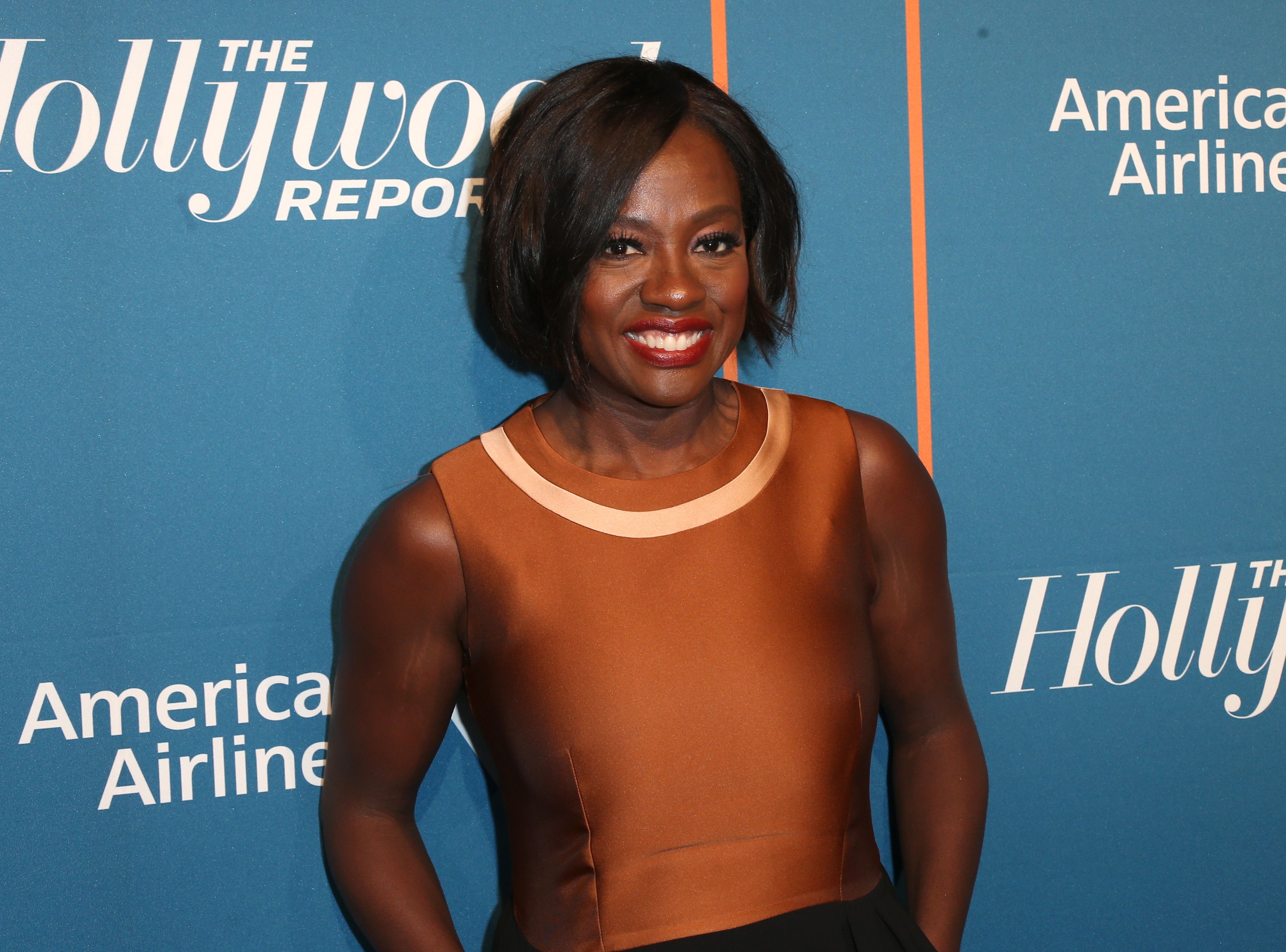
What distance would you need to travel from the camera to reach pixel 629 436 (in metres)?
1.15

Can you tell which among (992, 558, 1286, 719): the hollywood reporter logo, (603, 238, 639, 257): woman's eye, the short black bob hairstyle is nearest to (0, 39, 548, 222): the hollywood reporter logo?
the short black bob hairstyle

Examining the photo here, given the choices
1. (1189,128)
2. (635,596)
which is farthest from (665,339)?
(1189,128)

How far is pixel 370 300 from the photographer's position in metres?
1.29

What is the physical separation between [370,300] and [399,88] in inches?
9.2

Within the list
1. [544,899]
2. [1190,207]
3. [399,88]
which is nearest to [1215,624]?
[1190,207]

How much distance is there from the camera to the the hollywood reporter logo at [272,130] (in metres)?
1.20

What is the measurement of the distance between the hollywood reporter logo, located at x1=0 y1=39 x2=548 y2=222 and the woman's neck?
32 centimetres

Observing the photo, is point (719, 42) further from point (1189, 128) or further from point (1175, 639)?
point (1175, 639)

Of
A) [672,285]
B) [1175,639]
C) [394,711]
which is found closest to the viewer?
[672,285]

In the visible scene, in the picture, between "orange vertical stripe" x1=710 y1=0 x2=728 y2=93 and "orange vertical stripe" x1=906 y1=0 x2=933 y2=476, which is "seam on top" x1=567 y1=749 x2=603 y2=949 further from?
"orange vertical stripe" x1=710 y1=0 x2=728 y2=93

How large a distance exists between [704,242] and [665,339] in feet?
0.33

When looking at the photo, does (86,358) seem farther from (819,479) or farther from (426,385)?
(819,479)

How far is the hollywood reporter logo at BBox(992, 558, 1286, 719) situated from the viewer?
1.49 m

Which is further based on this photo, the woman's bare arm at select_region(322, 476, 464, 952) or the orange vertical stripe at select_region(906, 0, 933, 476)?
the orange vertical stripe at select_region(906, 0, 933, 476)
